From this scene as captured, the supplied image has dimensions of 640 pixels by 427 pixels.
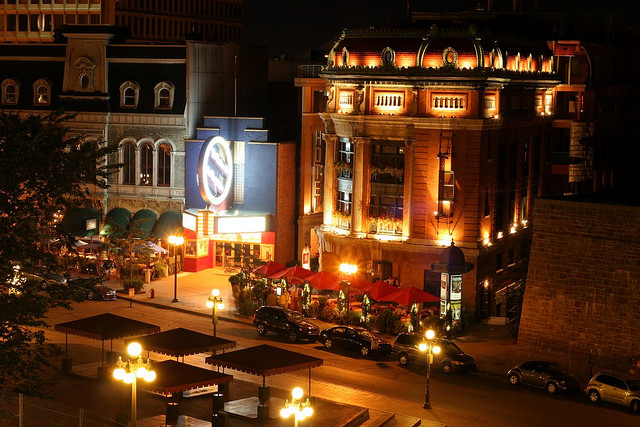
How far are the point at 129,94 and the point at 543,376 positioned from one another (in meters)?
41.1

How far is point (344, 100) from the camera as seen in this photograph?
6812cm

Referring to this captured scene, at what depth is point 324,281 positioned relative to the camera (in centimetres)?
6391

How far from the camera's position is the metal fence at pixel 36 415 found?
34.1 m

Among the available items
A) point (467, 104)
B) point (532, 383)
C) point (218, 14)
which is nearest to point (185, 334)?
point (532, 383)

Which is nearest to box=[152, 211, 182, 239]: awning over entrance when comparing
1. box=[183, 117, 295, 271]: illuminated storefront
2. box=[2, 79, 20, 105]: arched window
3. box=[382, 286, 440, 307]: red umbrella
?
box=[183, 117, 295, 271]: illuminated storefront

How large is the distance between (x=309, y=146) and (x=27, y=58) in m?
22.4

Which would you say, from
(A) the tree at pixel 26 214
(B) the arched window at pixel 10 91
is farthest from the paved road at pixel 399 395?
(B) the arched window at pixel 10 91

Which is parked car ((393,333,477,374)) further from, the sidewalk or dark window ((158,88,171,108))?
dark window ((158,88,171,108))

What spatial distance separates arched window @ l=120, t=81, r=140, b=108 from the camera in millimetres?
78500

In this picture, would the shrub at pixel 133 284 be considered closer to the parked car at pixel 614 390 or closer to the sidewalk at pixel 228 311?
the sidewalk at pixel 228 311

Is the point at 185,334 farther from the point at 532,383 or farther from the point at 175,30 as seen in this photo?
the point at 175,30

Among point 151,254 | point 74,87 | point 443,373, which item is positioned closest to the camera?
point 443,373

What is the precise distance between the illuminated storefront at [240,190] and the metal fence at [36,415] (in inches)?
1500

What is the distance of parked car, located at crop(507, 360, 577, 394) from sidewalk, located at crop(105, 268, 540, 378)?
1.78 m
